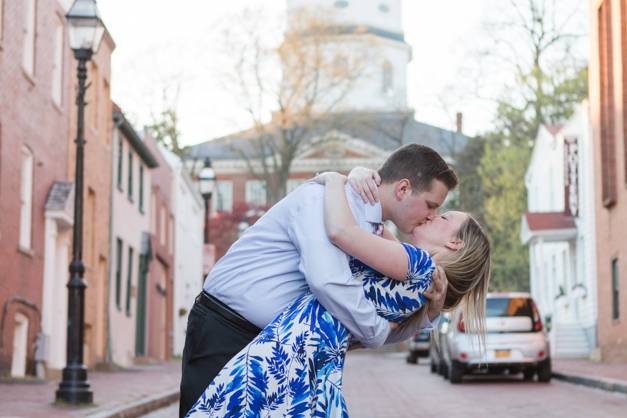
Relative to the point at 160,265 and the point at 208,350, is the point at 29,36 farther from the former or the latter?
the point at 160,265

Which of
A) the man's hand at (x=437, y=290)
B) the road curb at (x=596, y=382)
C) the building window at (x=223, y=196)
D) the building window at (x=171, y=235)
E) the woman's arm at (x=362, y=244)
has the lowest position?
the road curb at (x=596, y=382)

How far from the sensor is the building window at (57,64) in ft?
80.4

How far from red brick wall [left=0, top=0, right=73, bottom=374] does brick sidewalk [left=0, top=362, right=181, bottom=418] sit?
5.03 feet

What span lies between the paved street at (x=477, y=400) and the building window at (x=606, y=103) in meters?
8.67

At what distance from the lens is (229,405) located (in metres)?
3.89

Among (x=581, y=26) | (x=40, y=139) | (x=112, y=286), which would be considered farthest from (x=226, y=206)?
(x=40, y=139)

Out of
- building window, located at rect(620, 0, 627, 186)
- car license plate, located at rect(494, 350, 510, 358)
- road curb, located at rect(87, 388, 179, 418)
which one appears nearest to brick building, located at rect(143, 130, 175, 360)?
building window, located at rect(620, 0, 627, 186)

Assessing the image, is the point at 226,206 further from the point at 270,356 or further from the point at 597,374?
the point at 270,356

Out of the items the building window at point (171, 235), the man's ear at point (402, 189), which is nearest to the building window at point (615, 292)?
the building window at point (171, 235)

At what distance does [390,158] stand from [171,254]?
43.0 meters

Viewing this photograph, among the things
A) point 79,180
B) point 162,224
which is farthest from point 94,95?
point 162,224

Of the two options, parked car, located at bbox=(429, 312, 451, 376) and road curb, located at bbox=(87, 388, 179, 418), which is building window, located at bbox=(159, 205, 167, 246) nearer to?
parked car, located at bbox=(429, 312, 451, 376)

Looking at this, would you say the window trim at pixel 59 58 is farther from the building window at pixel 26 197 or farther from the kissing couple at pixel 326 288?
the kissing couple at pixel 326 288

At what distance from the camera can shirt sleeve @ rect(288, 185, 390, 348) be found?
153 inches
